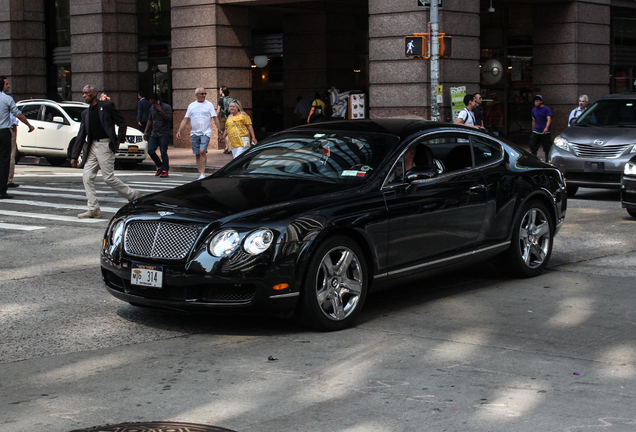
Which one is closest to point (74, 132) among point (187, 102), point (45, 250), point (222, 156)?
point (222, 156)

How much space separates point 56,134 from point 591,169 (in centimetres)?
1411

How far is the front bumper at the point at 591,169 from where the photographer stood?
15.0 meters

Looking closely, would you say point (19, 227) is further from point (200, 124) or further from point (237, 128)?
point (200, 124)

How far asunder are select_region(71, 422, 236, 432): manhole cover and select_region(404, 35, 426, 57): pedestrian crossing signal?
16908 mm

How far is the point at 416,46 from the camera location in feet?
67.0

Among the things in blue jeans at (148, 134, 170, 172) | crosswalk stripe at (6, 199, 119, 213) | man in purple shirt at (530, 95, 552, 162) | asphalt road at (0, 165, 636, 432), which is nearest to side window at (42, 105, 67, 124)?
blue jeans at (148, 134, 170, 172)

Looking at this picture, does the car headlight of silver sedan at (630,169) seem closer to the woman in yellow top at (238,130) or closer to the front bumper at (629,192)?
the front bumper at (629,192)

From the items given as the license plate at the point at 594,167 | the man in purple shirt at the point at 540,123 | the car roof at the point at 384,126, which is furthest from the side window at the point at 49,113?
the car roof at the point at 384,126

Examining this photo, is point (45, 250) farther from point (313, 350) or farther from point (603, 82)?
point (603, 82)

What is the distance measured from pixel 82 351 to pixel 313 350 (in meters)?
1.53

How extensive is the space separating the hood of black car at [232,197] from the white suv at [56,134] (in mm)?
16367

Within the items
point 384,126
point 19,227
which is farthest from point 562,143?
point 19,227

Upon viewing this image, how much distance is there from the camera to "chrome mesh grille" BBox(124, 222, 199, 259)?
620 centimetres

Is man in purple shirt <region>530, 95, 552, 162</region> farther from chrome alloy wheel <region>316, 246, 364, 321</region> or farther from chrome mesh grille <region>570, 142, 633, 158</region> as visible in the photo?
chrome alloy wheel <region>316, 246, 364, 321</region>
